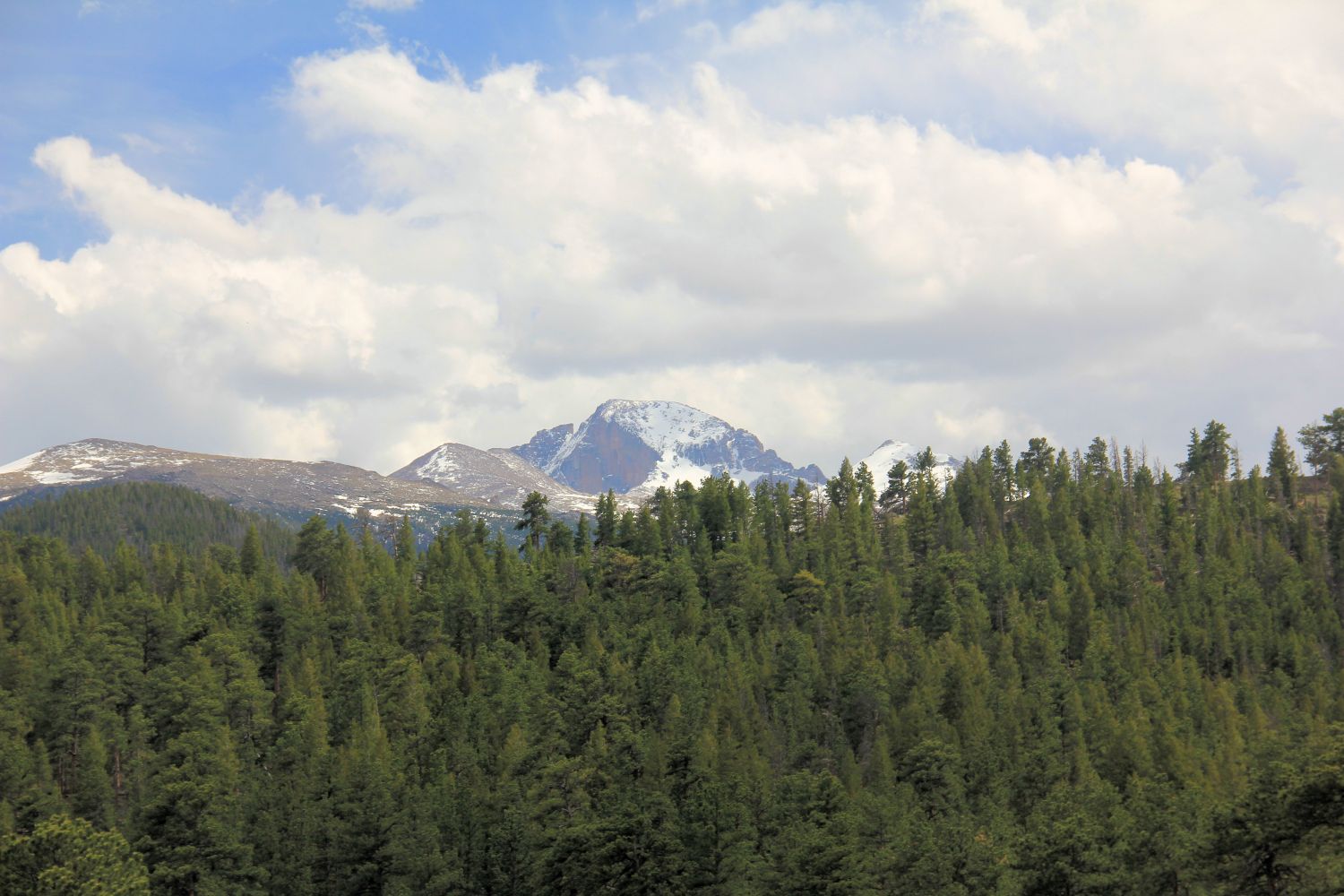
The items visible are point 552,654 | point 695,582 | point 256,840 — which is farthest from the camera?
point 695,582

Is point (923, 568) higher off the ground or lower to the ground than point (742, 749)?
higher

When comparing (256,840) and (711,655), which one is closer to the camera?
(256,840)

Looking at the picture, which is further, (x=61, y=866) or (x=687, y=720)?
(x=687, y=720)

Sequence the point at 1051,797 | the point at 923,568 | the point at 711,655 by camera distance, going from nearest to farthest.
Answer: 1. the point at 1051,797
2. the point at 711,655
3. the point at 923,568

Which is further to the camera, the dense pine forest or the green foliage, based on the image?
the dense pine forest

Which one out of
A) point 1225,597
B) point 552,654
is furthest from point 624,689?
point 1225,597

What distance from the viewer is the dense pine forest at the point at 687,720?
82.9 m

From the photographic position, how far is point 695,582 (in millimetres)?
176750

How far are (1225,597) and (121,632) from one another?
153 meters

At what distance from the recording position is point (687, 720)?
433 ft

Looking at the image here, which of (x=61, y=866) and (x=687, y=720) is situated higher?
(x=61, y=866)

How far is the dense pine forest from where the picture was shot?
82.9m

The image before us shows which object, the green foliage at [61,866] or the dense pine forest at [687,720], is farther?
the dense pine forest at [687,720]

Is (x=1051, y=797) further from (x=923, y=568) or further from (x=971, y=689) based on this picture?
(x=923, y=568)
